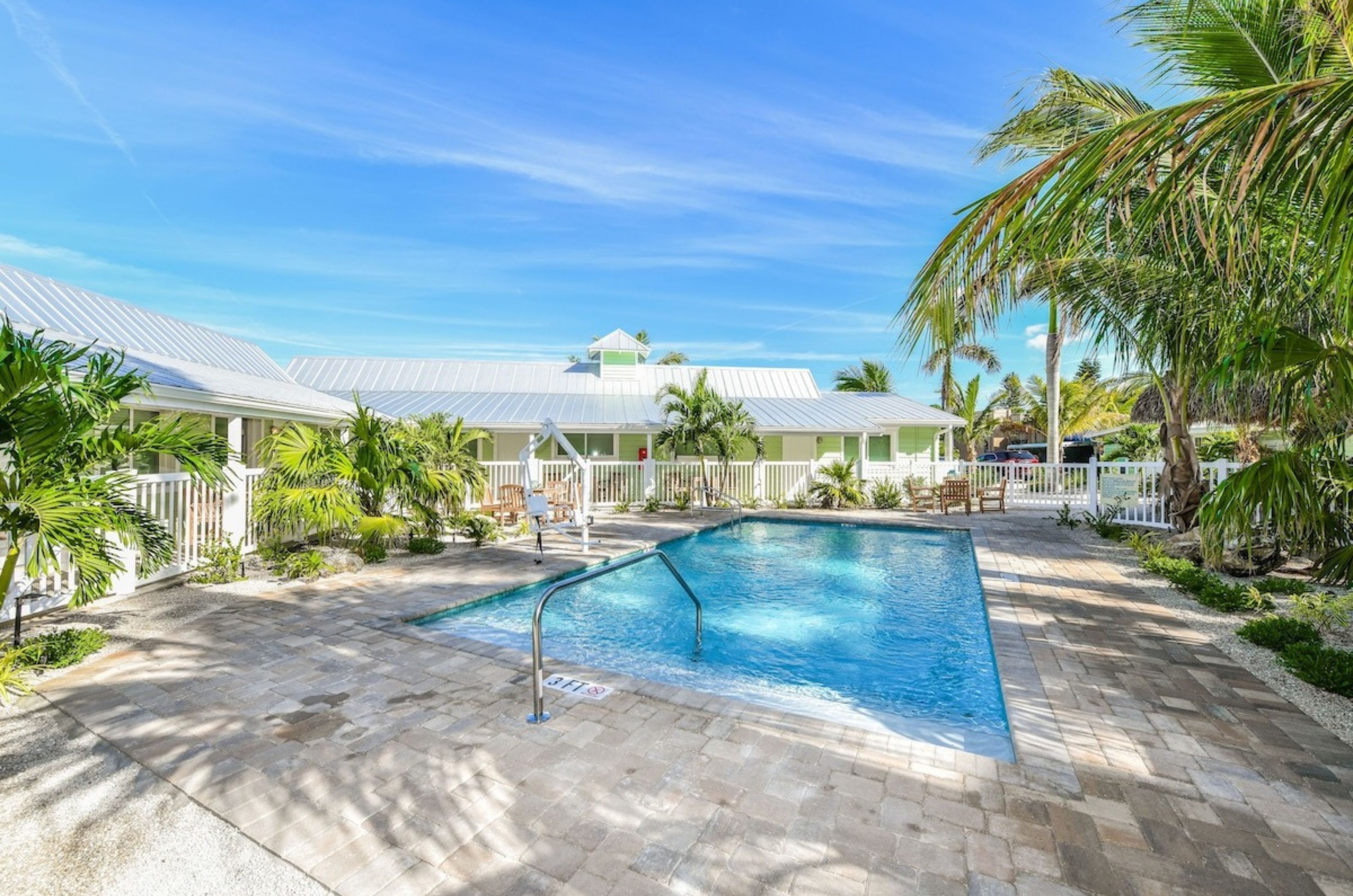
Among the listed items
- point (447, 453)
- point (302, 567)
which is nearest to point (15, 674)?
point (302, 567)

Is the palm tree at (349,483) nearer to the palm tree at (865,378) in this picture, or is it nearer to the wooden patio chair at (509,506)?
the wooden patio chair at (509,506)

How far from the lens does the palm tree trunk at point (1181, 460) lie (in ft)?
29.7

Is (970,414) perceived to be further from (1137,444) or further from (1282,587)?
(1282,587)

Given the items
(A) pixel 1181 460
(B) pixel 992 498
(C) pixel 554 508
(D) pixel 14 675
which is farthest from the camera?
(B) pixel 992 498

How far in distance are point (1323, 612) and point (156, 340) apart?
1785cm

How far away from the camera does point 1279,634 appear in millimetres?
4602

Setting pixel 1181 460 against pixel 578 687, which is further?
pixel 1181 460

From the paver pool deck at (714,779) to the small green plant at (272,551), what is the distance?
3.15 m

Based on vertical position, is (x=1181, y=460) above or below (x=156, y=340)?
below

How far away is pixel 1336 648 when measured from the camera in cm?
442

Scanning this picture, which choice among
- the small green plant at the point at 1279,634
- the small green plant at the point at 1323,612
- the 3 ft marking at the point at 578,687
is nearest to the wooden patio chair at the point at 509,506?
the 3 ft marking at the point at 578,687

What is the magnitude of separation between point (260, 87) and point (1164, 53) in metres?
13.5

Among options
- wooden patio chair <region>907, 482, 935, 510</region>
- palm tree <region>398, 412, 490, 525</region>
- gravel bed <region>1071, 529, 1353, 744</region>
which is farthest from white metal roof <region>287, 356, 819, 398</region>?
gravel bed <region>1071, 529, 1353, 744</region>

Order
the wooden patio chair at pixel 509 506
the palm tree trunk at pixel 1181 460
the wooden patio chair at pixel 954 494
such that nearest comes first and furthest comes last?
1. the palm tree trunk at pixel 1181 460
2. the wooden patio chair at pixel 509 506
3. the wooden patio chair at pixel 954 494
